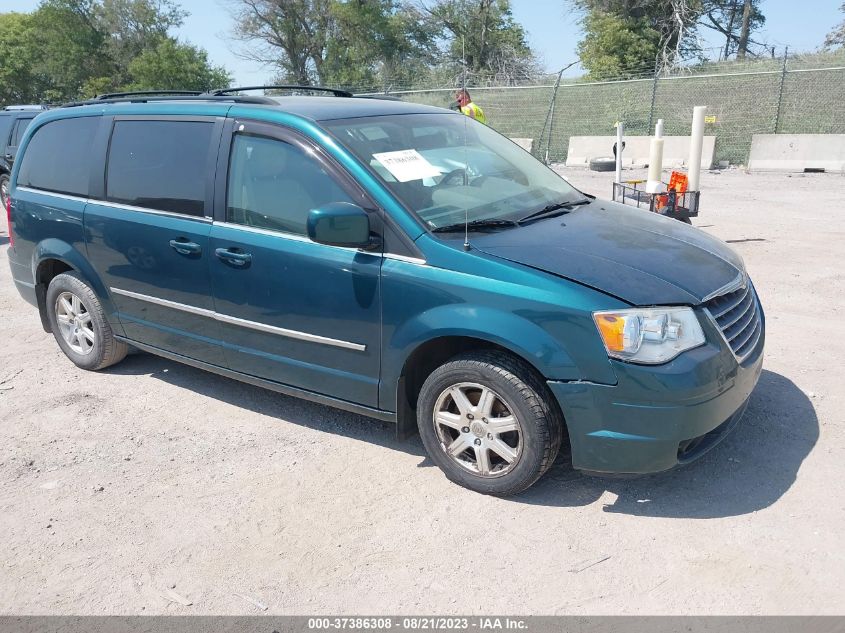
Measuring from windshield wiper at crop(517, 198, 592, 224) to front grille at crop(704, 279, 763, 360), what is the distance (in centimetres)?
102

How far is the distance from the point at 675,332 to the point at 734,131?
18912 millimetres

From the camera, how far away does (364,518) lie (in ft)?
11.2

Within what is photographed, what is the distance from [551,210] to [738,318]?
1155mm

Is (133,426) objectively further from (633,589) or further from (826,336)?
(826,336)

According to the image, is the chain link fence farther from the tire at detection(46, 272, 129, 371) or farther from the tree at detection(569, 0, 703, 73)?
the tire at detection(46, 272, 129, 371)

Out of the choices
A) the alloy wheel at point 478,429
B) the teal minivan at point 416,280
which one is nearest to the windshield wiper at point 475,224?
the teal minivan at point 416,280

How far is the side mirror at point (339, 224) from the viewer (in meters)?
3.39

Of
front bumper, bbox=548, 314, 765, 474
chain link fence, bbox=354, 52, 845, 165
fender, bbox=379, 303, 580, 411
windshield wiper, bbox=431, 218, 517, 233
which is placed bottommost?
front bumper, bbox=548, 314, 765, 474

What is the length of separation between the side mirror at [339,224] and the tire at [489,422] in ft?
2.46

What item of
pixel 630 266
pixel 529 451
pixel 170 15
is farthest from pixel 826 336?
pixel 170 15

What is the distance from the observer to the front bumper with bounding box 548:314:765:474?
9.95 ft

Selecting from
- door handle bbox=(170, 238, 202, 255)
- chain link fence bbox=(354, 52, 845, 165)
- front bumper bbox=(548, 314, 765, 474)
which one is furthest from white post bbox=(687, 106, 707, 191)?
chain link fence bbox=(354, 52, 845, 165)

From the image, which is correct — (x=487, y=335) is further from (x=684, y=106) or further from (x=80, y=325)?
(x=684, y=106)

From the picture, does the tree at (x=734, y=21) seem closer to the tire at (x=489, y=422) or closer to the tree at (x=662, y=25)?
the tree at (x=662, y=25)
